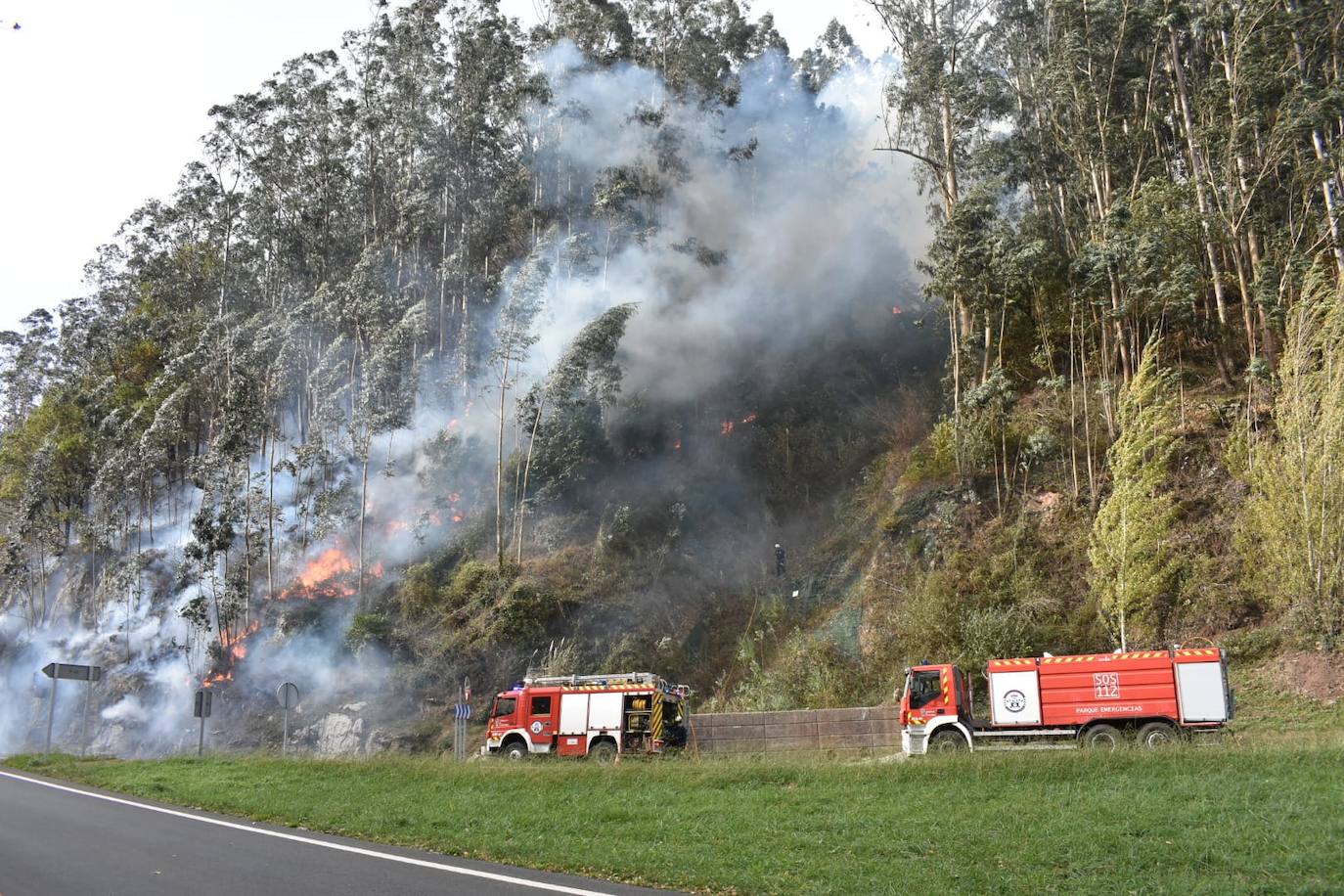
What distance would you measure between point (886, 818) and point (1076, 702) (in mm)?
9180

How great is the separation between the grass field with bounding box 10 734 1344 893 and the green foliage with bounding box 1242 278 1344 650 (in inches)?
352

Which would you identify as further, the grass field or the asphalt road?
the asphalt road

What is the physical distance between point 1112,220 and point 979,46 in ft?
57.9

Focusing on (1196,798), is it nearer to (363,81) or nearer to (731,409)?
(731,409)

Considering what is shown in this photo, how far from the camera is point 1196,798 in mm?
11273

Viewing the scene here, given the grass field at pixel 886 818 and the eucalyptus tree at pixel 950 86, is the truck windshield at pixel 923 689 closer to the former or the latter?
the grass field at pixel 886 818

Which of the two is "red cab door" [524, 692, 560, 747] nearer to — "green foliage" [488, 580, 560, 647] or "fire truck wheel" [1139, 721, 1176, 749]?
"green foliage" [488, 580, 560, 647]

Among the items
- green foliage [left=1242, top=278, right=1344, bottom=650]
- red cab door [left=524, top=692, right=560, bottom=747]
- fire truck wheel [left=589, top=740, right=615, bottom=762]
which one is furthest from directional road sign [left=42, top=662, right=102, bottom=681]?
green foliage [left=1242, top=278, right=1344, bottom=650]

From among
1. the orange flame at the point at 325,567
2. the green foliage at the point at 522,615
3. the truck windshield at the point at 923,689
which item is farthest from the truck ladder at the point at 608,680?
the orange flame at the point at 325,567

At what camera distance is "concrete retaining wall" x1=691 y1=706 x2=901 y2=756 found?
20672 millimetres

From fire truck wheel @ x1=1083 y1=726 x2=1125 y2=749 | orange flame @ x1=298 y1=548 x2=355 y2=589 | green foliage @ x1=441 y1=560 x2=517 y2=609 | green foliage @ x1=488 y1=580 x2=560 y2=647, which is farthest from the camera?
orange flame @ x1=298 y1=548 x2=355 y2=589

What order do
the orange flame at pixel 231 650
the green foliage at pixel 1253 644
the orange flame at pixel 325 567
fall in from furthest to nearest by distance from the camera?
the orange flame at pixel 325 567 < the orange flame at pixel 231 650 < the green foliage at pixel 1253 644

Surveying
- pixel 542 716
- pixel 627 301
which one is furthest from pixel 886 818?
pixel 627 301

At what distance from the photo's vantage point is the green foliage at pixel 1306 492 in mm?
22609
